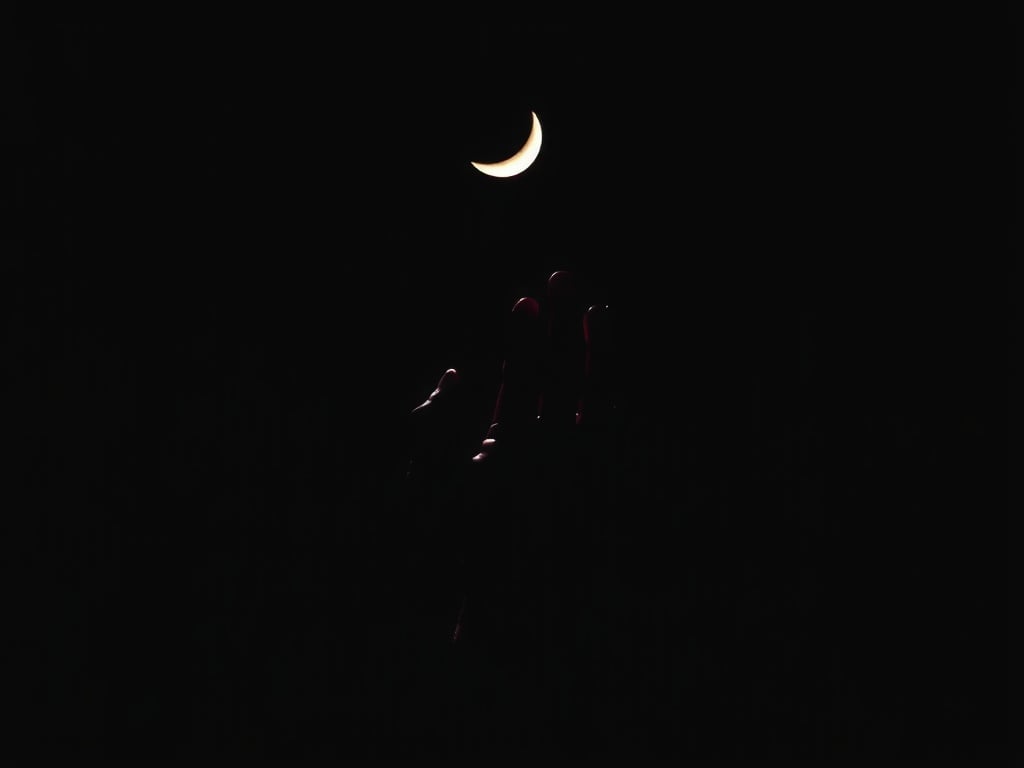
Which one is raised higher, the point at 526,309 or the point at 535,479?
the point at 526,309

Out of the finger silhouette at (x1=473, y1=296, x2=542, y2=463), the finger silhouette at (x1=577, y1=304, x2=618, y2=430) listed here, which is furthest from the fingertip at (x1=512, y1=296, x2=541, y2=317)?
the finger silhouette at (x1=577, y1=304, x2=618, y2=430)

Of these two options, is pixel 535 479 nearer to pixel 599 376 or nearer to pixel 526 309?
pixel 599 376

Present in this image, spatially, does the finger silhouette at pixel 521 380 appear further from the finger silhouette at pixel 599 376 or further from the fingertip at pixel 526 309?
the finger silhouette at pixel 599 376

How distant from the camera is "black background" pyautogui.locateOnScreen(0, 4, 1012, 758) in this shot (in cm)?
156

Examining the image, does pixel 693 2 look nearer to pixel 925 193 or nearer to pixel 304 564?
pixel 925 193

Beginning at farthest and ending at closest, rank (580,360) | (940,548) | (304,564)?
1. (304,564)
2. (940,548)
3. (580,360)

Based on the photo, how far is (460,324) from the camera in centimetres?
169

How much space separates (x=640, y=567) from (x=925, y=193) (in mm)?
1326

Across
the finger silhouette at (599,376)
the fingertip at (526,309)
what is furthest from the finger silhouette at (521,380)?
the finger silhouette at (599,376)

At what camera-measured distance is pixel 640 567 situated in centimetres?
156

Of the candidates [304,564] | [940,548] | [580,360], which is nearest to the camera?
[580,360]

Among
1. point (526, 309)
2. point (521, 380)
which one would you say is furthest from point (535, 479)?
point (526, 309)

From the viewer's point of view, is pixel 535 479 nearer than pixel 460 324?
Yes

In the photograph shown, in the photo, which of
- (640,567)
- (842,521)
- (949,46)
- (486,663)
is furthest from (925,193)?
(486,663)
